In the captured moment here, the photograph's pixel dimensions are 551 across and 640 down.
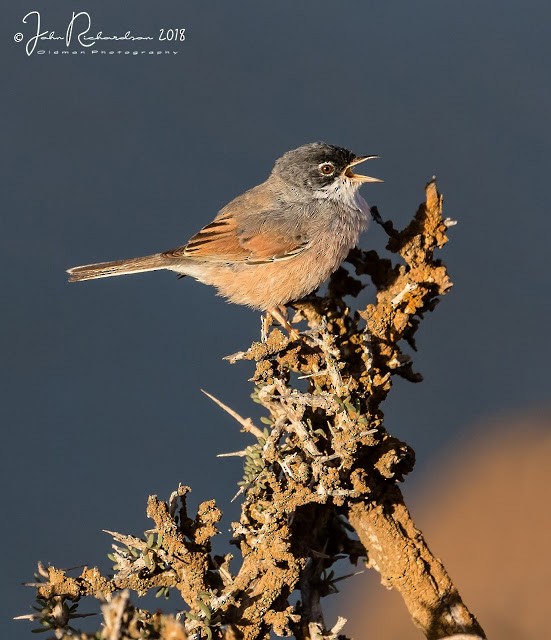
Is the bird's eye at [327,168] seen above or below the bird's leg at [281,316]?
above

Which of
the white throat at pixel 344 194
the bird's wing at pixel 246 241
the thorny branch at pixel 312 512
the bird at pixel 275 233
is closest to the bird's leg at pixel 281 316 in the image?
the bird at pixel 275 233

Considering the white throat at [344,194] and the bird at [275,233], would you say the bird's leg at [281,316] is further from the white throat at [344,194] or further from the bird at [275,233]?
the white throat at [344,194]

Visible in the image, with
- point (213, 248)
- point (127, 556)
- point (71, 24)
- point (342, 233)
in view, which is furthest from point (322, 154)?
point (127, 556)

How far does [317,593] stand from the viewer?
2.04 meters

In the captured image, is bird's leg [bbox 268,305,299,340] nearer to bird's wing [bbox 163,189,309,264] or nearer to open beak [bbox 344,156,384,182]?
bird's wing [bbox 163,189,309,264]

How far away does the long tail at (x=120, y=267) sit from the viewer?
12.7 ft

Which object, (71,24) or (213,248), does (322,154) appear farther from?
(71,24)

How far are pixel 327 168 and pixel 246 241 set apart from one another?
0.54 meters

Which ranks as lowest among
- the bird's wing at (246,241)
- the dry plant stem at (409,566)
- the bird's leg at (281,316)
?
the dry plant stem at (409,566)

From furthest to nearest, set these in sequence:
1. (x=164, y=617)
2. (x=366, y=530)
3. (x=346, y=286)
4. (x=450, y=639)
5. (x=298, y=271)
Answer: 1. (x=298, y=271)
2. (x=346, y=286)
3. (x=366, y=530)
4. (x=450, y=639)
5. (x=164, y=617)

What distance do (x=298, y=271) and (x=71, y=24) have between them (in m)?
2.00

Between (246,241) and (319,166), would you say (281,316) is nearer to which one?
(246,241)

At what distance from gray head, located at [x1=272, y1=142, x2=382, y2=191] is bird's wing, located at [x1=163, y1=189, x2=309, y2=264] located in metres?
0.20

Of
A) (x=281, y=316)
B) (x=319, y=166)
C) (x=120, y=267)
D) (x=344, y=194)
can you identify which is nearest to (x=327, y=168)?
(x=319, y=166)
